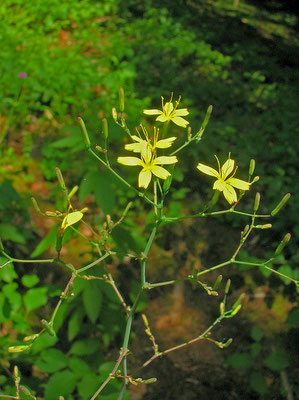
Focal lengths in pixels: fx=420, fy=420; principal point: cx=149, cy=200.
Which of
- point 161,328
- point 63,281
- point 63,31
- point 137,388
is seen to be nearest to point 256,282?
point 161,328

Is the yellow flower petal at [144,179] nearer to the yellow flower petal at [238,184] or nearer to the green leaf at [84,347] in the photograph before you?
the yellow flower petal at [238,184]

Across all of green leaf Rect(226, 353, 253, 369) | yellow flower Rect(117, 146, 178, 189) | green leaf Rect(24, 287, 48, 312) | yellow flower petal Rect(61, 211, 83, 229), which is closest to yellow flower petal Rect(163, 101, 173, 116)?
yellow flower Rect(117, 146, 178, 189)

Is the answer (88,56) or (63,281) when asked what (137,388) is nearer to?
(63,281)

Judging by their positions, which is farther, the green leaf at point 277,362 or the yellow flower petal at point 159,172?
the green leaf at point 277,362

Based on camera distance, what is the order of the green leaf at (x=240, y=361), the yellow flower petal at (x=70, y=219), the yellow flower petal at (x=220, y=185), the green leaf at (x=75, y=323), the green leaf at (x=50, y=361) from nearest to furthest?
the yellow flower petal at (x=70, y=219)
the yellow flower petal at (x=220, y=185)
the green leaf at (x=50, y=361)
the green leaf at (x=75, y=323)
the green leaf at (x=240, y=361)

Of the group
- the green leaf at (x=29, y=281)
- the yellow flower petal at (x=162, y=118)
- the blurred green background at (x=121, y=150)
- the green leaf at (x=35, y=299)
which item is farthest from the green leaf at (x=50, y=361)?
the yellow flower petal at (x=162, y=118)

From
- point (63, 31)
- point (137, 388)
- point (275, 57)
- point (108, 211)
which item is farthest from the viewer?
point (275, 57)
